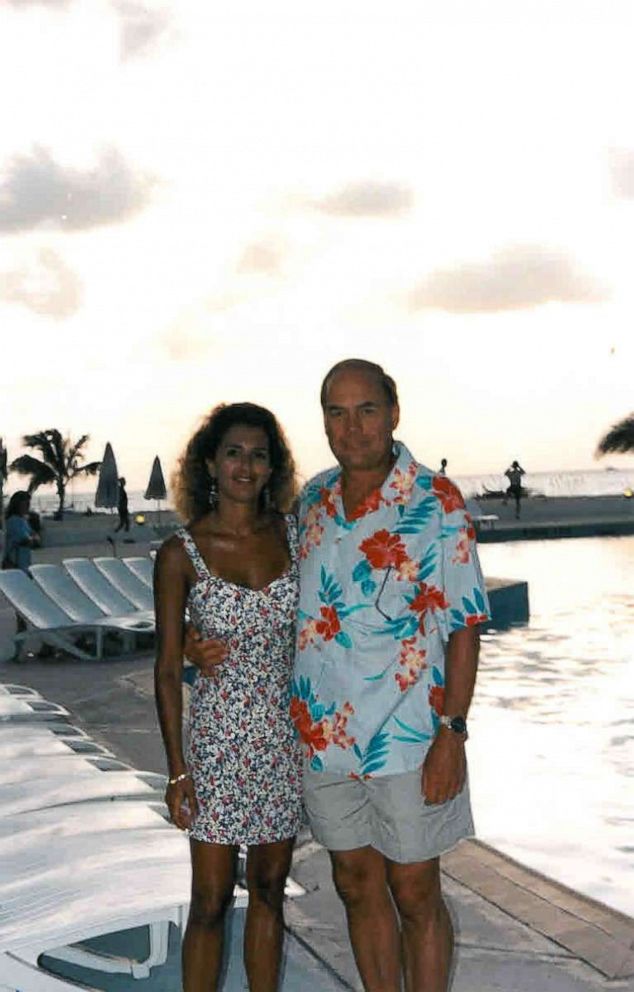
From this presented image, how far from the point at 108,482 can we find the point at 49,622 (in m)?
13.7

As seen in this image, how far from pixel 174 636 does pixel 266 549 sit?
1.00 ft

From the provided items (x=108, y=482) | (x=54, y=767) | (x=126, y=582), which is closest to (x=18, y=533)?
(x=126, y=582)

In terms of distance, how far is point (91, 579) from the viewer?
1184 centimetres

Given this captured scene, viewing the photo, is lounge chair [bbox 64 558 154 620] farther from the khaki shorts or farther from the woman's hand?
the khaki shorts

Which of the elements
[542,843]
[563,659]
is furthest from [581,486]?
[542,843]

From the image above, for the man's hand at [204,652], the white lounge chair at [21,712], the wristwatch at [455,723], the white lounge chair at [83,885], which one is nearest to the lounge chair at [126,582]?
the white lounge chair at [21,712]

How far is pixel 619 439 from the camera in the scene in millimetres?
40344

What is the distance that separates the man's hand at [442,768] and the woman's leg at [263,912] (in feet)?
1.50

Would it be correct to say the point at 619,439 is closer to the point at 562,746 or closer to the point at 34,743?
the point at 562,746

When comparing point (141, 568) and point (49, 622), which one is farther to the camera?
point (141, 568)

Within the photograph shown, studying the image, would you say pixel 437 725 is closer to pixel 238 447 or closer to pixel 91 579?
pixel 238 447

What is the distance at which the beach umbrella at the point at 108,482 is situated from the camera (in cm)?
2362

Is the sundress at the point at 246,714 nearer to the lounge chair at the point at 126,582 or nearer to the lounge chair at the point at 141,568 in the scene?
the lounge chair at the point at 126,582

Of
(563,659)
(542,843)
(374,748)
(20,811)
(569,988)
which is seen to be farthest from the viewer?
(563,659)
